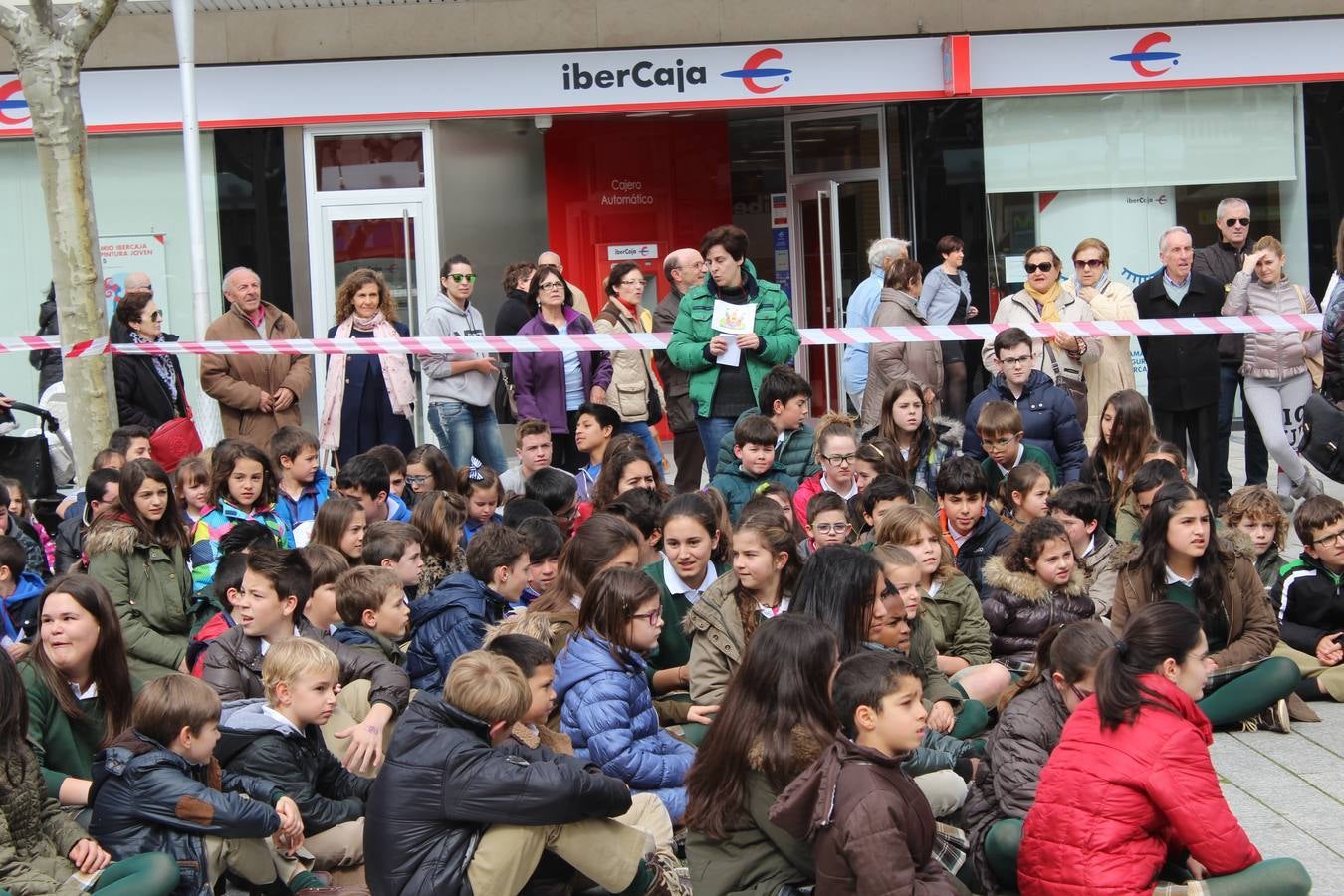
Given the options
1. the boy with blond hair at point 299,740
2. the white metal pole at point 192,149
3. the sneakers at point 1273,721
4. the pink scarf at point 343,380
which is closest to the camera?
the boy with blond hair at point 299,740

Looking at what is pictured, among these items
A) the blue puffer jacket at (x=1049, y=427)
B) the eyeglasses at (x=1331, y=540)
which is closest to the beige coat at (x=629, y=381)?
the blue puffer jacket at (x=1049, y=427)

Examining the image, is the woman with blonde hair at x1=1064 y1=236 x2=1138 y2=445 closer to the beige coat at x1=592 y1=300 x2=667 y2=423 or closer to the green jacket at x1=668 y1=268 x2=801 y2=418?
the green jacket at x1=668 y1=268 x2=801 y2=418

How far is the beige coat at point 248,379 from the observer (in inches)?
434

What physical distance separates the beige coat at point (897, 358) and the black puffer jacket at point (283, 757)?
648cm

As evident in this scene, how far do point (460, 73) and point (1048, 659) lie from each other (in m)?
11.3

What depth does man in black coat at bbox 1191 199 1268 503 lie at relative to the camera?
39.8 feet

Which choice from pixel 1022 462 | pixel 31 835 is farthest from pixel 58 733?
pixel 1022 462

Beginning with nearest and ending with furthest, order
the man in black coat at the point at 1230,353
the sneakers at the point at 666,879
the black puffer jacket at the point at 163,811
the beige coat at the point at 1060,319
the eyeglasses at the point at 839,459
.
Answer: the black puffer jacket at the point at 163,811 → the sneakers at the point at 666,879 → the eyeglasses at the point at 839,459 → the beige coat at the point at 1060,319 → the man in black coat at the point at 1230,353

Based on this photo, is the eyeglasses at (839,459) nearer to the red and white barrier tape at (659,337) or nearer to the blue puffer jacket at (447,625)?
the blue puffer jacket at (447,625)

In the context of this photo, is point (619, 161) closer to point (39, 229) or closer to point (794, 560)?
point (39, 229)

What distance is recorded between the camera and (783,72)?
1578 centimetres

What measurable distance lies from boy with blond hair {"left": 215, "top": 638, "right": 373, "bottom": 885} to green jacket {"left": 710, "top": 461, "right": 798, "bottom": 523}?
11.0 feet

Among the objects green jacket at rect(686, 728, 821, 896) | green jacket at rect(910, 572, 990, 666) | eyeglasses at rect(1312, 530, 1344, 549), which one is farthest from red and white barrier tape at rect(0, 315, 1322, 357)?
green jacket at rect(686, 728, 821, 896)

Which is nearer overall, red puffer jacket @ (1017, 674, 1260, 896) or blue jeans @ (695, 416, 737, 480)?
red puffer jacket @ (1017, 674, 1260, 896)
